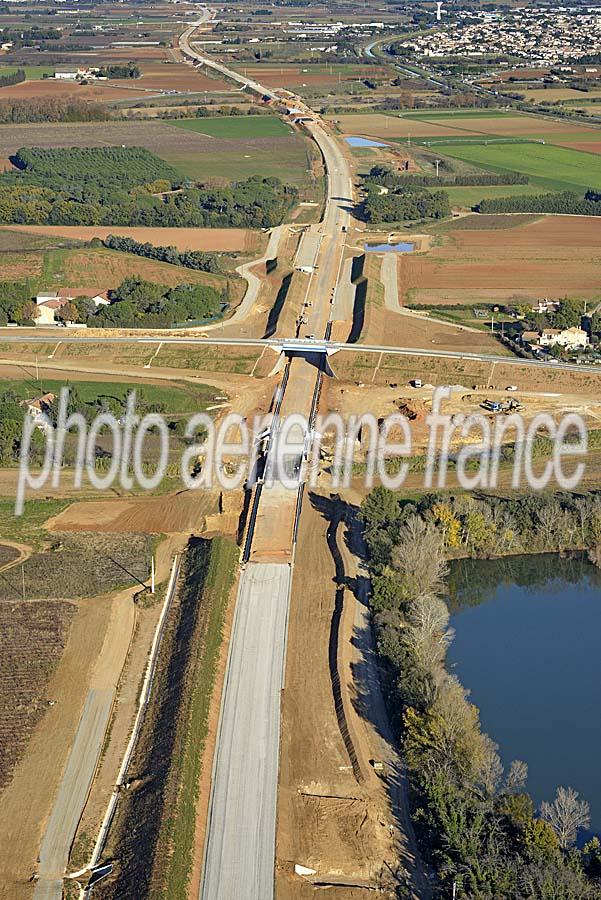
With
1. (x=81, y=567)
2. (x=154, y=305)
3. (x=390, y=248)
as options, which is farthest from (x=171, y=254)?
(x=81, y=567)

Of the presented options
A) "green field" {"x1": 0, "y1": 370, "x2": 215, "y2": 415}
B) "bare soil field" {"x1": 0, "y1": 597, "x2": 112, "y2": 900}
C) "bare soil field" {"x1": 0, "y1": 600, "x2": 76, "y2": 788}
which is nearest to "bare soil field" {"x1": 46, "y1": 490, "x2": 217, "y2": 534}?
"bare soil field" {"x1": 0, "y1": 597, "x2": 112, "y2": 900}

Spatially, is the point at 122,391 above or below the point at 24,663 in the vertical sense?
above

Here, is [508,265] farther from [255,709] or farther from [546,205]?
[255,709]

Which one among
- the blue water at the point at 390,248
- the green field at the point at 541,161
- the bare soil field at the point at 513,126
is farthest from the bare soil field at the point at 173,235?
the bare soil field at the point at 513,126

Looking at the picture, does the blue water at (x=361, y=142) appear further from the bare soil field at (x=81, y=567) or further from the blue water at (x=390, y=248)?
the bare soil field at (x=81, y=567)

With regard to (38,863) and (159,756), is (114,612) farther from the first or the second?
(38,863)

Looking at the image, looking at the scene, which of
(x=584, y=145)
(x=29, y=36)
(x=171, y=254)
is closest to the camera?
(x=171, y=254)
